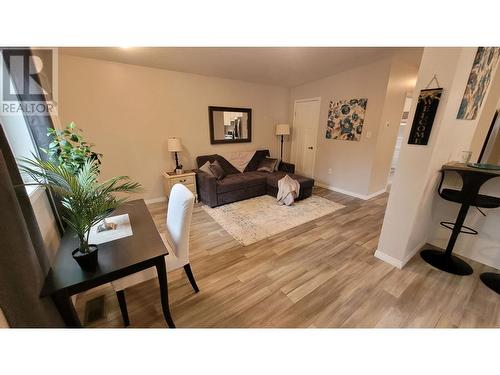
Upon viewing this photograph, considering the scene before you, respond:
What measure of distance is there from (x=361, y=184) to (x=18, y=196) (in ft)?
14.1

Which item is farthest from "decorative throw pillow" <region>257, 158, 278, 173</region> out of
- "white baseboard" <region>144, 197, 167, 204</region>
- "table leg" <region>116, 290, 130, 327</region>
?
"table leg" <region>116, 290, 130, 327</region>

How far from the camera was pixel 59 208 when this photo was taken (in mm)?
1403

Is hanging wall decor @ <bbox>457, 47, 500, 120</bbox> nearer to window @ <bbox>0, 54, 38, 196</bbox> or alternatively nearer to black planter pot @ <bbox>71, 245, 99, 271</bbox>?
black planter pot @ <bbox>71, 245, 99, 271</bbox>

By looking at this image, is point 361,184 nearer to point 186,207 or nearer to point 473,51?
point 473,51

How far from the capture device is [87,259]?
0.95 metres

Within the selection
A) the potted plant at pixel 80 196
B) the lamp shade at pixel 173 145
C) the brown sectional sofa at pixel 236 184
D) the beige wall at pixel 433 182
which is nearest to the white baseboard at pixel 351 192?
the brown sectional sofa at pixel 236 184

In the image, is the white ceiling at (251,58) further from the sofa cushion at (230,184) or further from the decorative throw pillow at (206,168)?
the sofa cushion at (230,184)

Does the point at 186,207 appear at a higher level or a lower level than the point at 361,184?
higher

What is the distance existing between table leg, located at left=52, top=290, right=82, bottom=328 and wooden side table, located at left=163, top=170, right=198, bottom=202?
2414 millimetres

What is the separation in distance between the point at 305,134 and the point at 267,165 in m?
1.34

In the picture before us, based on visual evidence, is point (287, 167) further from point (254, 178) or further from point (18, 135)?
point (18, 135)

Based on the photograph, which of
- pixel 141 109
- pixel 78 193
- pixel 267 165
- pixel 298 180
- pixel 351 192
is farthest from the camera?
pixel 267 165

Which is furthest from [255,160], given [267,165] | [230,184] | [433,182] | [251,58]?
[433,182]
